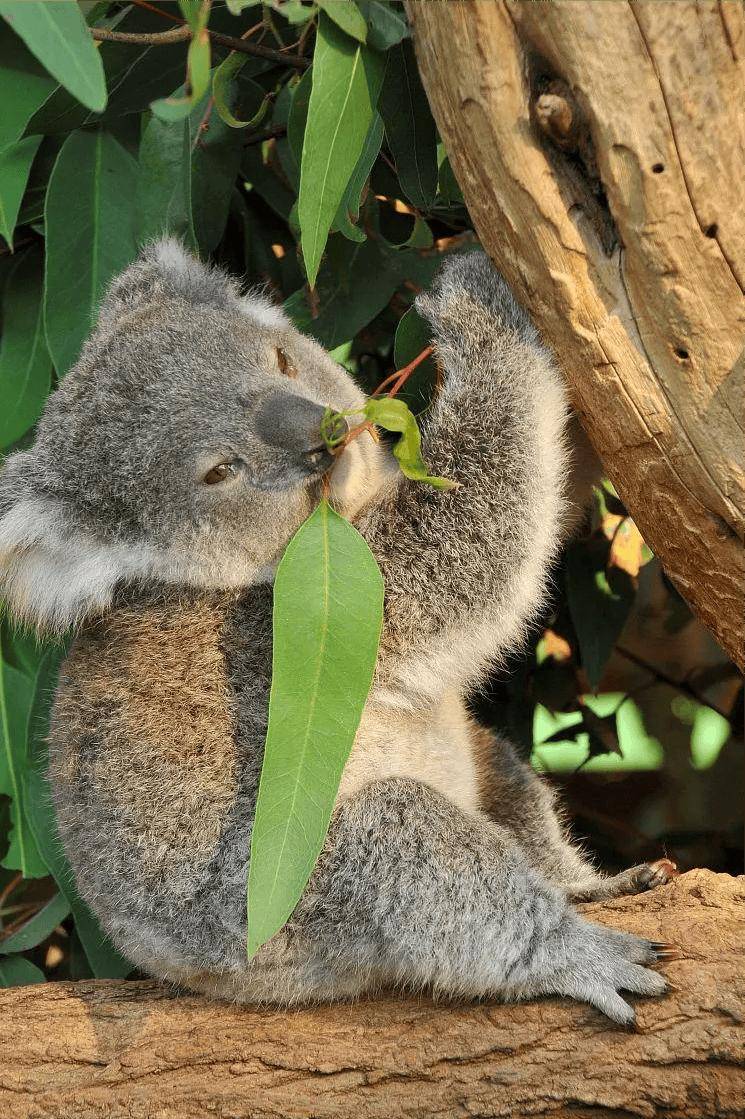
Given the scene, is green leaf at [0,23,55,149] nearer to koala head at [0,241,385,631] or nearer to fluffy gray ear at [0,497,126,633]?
koala head at [0,241,385,631]

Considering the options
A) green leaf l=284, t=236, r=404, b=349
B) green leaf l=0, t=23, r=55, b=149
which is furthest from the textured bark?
green leaf l=0, t=23, r=55, b=149

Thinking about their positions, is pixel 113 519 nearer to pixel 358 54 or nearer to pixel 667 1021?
pixel 358 54

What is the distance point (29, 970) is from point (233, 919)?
147 centimetres

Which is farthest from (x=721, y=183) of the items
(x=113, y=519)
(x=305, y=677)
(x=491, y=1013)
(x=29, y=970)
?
(x=29, y=970)

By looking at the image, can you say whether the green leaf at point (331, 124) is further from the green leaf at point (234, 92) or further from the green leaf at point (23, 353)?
the green leaf at point (23, 353)

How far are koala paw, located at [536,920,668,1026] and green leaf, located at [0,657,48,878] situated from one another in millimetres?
1849

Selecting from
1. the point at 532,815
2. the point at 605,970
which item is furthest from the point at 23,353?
the point at 605,970

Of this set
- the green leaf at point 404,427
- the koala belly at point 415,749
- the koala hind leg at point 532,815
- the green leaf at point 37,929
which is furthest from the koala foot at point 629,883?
the green leaf at point 37,929

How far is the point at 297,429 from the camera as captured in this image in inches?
87.4

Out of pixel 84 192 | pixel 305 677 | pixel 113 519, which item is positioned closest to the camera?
pixel 305 677

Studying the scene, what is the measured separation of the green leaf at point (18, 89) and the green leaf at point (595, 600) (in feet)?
6.95

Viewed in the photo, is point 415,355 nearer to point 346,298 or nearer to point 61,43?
point 346,298

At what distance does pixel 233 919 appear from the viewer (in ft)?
7.95

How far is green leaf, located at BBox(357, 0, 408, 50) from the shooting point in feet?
7.00
